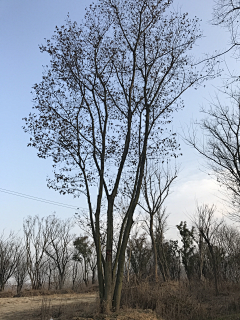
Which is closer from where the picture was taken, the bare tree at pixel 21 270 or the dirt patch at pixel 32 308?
the dirt patch at pixel 32 308

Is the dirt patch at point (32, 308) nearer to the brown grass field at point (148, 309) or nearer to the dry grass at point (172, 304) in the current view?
the brown grass field at point (148, 309)

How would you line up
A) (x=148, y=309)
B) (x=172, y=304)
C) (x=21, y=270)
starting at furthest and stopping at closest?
1. (x=21, y=270)
2. (x=172, y=304)
3. (x=148, y=309)

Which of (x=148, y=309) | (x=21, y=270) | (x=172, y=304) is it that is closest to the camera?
(x=148, y=309)

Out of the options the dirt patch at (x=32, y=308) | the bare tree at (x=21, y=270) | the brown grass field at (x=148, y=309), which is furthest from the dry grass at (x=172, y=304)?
the bare tree at (x=21, y=270)

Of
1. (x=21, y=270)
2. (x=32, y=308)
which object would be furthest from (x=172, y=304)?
(x=21, y=270)

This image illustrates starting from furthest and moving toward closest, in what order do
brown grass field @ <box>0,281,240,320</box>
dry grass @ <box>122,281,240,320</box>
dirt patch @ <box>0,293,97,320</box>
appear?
dirt patch @ <box>0,293,97,320</box> < dry grass @ <box>122,281,240,320</box> < brown grass field @ <box>0,281,240,320</box>

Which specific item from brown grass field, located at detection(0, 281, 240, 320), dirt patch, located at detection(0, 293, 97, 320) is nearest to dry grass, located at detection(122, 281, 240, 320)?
brown grass field, located at detection(0, 281, 240, 320)

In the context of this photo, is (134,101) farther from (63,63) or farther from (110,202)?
(110,202)

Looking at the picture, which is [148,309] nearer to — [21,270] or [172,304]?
[172,304]

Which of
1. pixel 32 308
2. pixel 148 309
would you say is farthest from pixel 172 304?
pixel 32 308

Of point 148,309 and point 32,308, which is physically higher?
point 148,309

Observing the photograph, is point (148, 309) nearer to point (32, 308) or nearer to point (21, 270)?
point (32, 308)

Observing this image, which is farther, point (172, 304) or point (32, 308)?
point (32, 308)

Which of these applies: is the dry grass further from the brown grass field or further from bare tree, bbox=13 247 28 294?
bare tree, bbox=13 247 28 294
